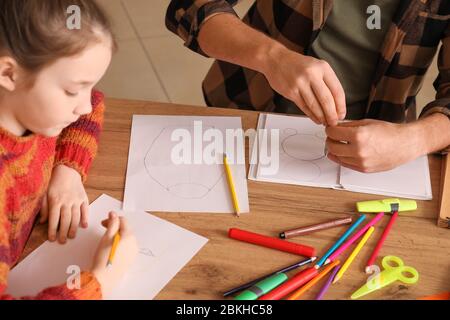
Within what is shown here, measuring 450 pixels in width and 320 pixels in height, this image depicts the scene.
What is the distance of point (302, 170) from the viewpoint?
36.2 inches

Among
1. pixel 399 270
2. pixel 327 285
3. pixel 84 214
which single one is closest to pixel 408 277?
pixel 399 270

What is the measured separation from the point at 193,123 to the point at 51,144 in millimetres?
252

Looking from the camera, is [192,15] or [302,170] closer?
[302,170]

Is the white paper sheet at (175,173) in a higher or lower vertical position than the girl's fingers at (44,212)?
higher

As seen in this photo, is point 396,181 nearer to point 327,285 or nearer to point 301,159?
point 301,159

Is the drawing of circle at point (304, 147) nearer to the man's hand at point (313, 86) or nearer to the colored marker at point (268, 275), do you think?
the man's hand at point (313, 86)

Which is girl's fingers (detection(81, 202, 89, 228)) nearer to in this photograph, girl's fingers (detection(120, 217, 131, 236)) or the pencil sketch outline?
girl's fingers (detection(120, 217, 131, 236))

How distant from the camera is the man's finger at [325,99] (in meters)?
0.89

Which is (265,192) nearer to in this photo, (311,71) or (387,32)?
(311,71)

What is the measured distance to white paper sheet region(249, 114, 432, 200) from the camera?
2.93 feet

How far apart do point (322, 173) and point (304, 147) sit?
2.7 inches

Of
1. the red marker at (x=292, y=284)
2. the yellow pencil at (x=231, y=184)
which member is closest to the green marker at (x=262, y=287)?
the red marker at (x=292, y=284)

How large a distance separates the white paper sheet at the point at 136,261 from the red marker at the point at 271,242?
0.15ft

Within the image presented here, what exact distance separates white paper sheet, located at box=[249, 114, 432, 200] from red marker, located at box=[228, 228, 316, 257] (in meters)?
0.13
